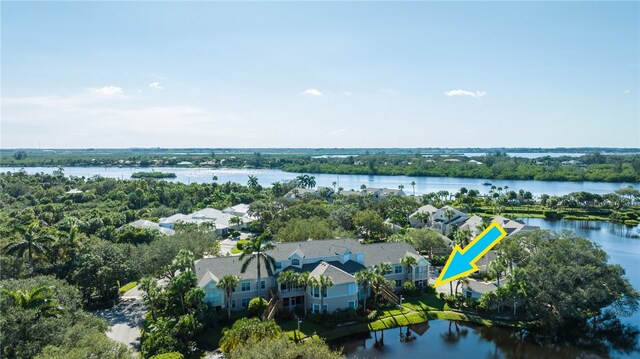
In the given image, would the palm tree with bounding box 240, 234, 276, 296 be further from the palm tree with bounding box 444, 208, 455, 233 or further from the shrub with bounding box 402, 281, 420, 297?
the palm tree with bounding box 444, 208, 455, 233

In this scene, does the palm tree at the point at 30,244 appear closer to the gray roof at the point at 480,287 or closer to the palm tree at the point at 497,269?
the gray roof at the point at 480,287

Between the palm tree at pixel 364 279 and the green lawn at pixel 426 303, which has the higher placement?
the palm tree at pixel 364 279

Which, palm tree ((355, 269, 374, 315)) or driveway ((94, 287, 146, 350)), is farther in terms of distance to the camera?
palm tree ((355, 269, 374, 315))

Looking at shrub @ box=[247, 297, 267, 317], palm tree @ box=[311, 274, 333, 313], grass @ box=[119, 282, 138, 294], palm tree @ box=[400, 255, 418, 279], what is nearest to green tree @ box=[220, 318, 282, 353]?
shrub @ box=[247, 297, 267, 317]

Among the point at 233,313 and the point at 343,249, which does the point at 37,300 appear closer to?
the point at 233,313

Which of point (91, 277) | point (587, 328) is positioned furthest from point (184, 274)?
point (587, 328)

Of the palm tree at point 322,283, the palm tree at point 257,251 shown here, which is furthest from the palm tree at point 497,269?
the palm tree at point 257,251
